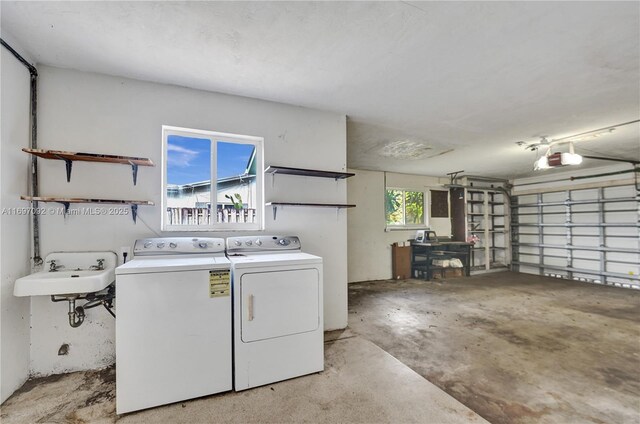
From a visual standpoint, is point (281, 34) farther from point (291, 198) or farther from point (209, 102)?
point (291, 198)

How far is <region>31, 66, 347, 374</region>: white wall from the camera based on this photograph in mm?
2172

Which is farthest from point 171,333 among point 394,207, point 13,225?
point 394,207

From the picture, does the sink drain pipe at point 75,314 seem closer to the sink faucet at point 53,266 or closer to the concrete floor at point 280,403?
the sink faucet at point 53,266

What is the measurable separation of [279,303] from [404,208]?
5.20 metres

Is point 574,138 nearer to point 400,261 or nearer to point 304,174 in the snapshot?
point 400,261

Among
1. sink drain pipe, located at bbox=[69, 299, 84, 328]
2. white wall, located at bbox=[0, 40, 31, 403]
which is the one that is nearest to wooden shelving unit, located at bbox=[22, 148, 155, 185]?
white wall, located at bbox=[0, 40, 31, 403]

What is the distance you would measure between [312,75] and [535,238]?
7588 mm

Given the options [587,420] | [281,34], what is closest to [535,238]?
[587,420]

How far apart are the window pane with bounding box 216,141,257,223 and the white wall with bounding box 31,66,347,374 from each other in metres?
0.20

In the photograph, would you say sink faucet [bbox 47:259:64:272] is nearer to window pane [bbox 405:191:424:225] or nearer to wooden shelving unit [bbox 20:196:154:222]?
wooden shelving unit [bbox 20:196:154:222]

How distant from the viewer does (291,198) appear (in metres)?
2.93

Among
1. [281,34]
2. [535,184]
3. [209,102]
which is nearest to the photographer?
[281,34]

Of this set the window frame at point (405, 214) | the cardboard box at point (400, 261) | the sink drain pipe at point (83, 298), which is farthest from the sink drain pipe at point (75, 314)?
the cardboard box at point (400, 261)

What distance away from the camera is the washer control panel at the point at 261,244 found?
2.52 m
